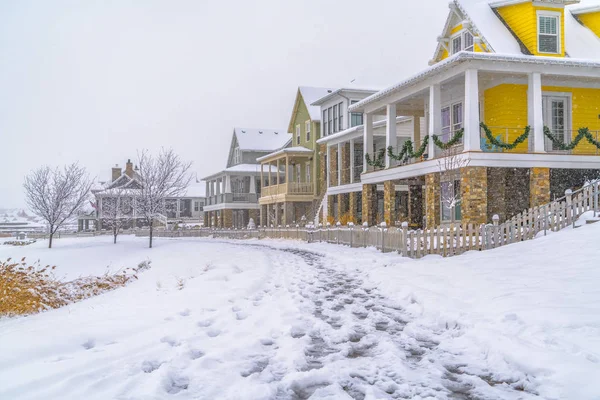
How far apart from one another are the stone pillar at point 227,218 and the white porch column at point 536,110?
3237 cm

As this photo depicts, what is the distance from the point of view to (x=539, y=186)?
18531 mm

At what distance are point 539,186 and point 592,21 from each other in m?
10.3

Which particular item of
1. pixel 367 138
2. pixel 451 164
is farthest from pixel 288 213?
pixel 451 164

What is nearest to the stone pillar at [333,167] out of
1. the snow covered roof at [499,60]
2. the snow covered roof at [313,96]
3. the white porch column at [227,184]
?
the snow covered roof at [313,96]

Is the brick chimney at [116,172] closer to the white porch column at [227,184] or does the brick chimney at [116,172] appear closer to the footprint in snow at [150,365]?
the white porch column at [227,184]

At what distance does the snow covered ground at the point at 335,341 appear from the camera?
4.45 meters

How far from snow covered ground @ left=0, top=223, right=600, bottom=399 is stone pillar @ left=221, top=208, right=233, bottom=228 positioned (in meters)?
36.6

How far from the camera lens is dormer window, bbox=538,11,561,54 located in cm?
2061

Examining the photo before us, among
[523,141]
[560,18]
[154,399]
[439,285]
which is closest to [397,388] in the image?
[154,399]

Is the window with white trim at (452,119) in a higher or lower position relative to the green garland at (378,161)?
higher

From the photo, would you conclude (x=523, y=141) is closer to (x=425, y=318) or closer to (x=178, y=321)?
(x=425, y=318)

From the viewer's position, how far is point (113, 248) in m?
29.4

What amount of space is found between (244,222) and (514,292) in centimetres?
4146

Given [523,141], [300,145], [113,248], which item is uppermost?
[300,145]
